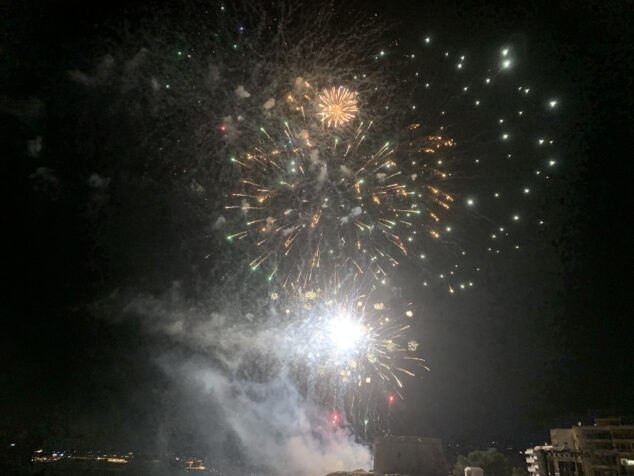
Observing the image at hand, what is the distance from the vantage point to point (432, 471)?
2036 centimetres

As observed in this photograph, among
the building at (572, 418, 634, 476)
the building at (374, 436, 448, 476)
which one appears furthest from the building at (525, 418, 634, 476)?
the building at (374, 436, 448, 476)

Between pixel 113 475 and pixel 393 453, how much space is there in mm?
101405

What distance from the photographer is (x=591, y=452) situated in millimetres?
25953

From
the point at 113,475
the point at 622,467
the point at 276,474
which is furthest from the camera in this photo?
the point at 113,475

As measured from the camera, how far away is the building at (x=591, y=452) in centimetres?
2416

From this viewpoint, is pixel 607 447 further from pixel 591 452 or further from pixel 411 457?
pixel 411 457

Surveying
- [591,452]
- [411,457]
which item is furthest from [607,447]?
[411,457]

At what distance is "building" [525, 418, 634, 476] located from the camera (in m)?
24.2

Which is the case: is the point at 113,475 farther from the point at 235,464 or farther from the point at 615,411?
the point at 615,411

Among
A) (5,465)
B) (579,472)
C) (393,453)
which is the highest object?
(393,453)

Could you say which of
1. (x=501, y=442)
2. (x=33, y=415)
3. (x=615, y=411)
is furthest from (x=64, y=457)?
(x=615, y=411)

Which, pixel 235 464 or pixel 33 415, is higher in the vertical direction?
pixel 33 415

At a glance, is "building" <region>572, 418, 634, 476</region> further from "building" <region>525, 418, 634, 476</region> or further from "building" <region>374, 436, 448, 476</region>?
"building" <region>374, 436, 448, 476</region>

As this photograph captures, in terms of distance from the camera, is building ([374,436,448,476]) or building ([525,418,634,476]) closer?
building ([374,436,448,476])
